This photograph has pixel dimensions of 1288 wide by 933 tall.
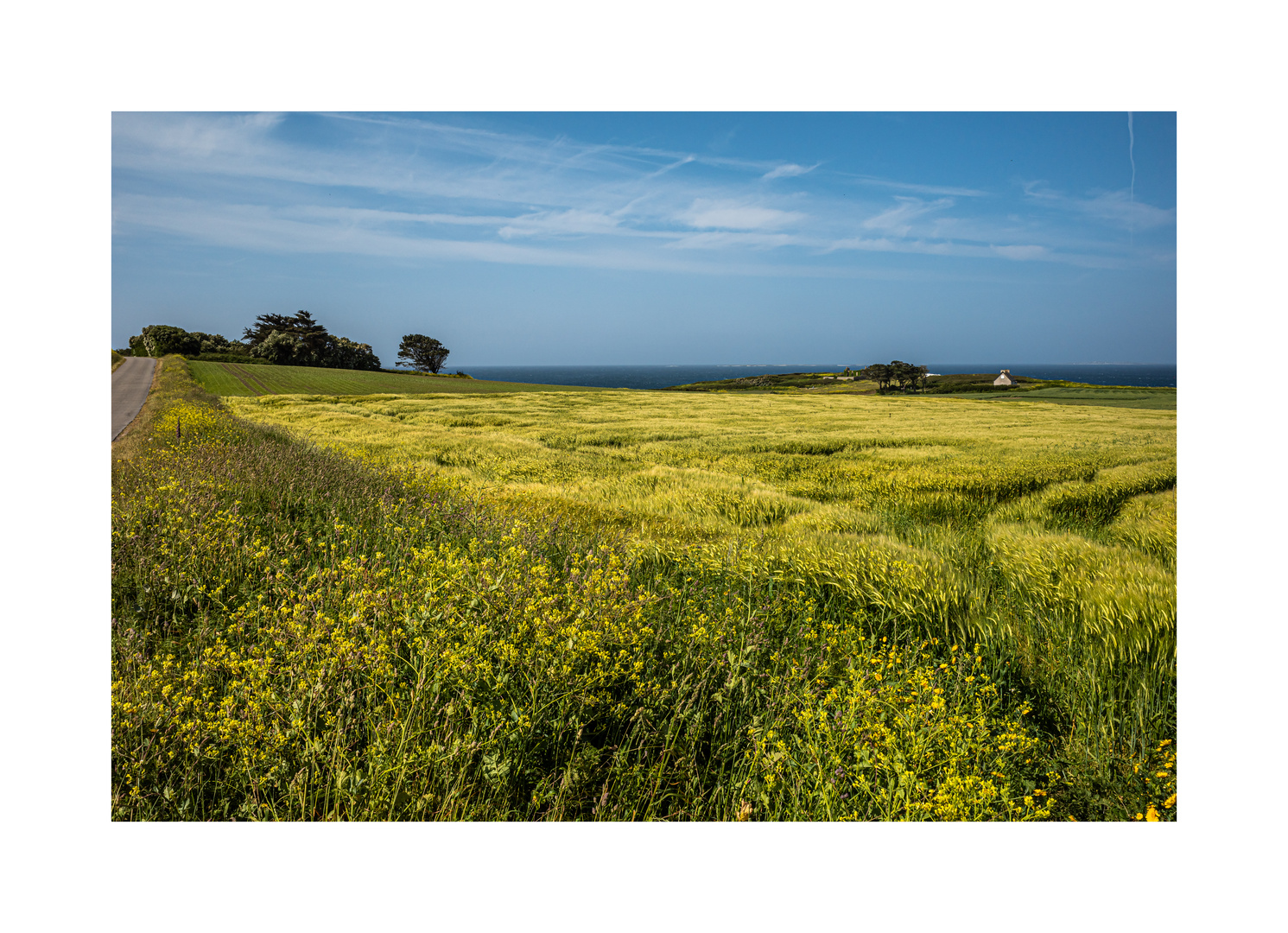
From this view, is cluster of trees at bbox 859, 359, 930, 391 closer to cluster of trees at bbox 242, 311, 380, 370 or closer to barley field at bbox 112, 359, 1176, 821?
barley field at bbox 112, 359, 1176, 821

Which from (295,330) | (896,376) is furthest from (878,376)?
(295,330)

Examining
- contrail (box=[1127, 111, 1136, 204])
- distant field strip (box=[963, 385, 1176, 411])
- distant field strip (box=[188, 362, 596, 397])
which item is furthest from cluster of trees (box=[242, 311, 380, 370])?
distant field strip (box=[963, 385, 1176, 411])

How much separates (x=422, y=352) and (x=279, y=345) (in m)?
1.47

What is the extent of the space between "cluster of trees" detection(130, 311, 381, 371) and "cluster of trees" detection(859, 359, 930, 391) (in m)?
6.71

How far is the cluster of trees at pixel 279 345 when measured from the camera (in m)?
4.18

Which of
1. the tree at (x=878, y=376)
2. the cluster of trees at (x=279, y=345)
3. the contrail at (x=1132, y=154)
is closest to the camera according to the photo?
the contrail at (x=1132, y=154)

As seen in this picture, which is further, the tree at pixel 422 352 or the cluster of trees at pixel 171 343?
Answer: the tree at pixel 422 352

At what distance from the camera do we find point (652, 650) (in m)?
2.46

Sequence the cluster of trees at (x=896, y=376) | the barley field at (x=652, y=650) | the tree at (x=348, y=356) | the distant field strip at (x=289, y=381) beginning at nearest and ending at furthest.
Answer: the barley field at (x=652, y=650) < the tree at (x=348, y=356) < the distant field strip at (x=289, y=381) < the cluster of trees at (x=896, y=376)

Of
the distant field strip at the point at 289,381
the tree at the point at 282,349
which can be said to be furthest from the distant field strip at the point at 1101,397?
the distant field strip at the point at 289,381

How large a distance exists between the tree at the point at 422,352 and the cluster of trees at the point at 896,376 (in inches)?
225

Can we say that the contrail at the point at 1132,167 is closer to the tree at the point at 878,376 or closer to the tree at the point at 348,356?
the tree at the point at 878,376
